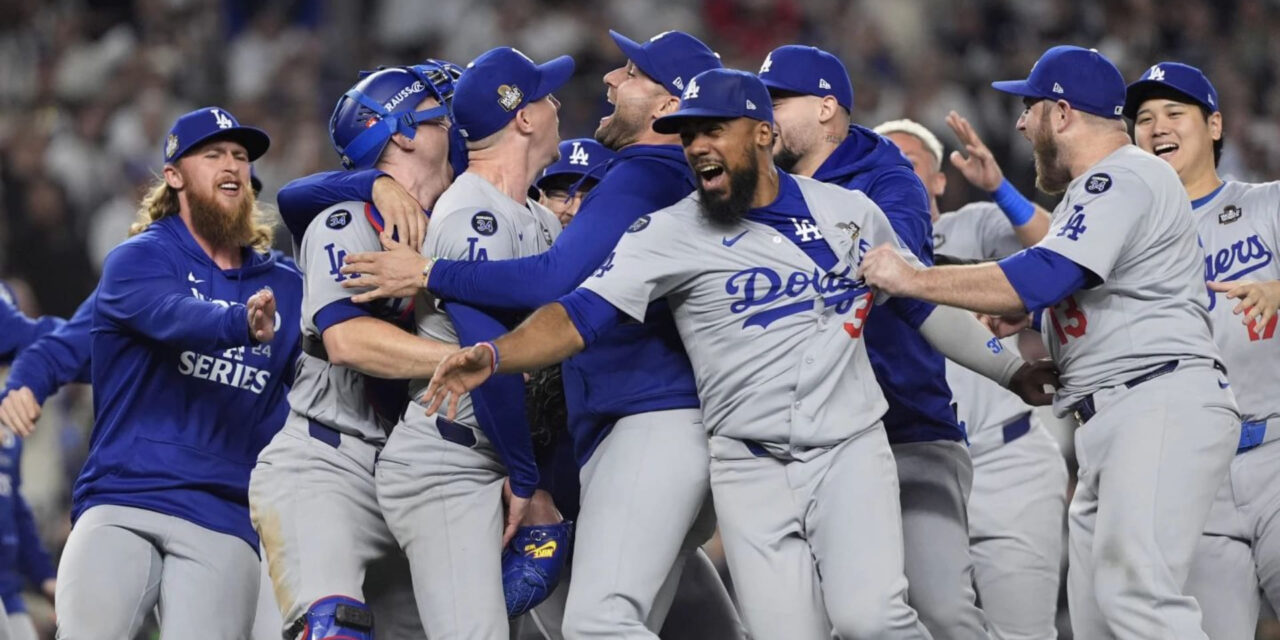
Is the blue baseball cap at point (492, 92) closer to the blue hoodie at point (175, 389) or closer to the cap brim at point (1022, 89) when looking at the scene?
the blue hoodie at point (175, 389)

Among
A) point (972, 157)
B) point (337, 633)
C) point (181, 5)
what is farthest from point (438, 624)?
point (181, 5)

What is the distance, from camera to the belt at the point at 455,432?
223 inches

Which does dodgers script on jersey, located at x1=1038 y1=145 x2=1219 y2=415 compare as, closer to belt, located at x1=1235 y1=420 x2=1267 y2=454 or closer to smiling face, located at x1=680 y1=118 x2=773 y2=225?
belt, located at x1=1235 y1=420 x2=1267 y2=454

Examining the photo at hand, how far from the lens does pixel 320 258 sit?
5699mm

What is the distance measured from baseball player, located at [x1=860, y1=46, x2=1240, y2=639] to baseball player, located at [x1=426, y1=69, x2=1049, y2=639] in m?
0.28

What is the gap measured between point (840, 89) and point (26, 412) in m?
3.69

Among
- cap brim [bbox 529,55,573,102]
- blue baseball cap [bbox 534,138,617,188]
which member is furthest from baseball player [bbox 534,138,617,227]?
cap brim [bbox 529,55,573,102]

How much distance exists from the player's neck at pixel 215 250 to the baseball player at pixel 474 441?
3.85ft

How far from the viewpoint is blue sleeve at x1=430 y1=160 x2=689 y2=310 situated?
5.48 m

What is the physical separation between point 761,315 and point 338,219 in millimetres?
1508

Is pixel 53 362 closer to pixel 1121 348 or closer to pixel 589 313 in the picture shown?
pixel 589 313

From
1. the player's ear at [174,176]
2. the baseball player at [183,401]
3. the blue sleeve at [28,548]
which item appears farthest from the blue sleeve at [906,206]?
the blue sleeve at [28,548]

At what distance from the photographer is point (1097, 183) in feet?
18.8

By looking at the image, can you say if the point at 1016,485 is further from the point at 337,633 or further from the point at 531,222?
the point at 337,633
